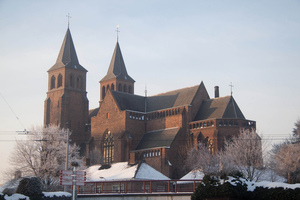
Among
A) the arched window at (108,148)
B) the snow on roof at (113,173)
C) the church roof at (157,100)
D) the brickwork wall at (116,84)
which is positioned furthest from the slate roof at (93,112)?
the snow on roof at (113,173)

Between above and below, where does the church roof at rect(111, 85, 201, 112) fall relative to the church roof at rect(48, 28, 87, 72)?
below

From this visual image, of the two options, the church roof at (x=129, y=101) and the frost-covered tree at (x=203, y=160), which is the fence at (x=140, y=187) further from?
the church roof at (x=129, y=101)

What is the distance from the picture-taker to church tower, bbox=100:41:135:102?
108438mm

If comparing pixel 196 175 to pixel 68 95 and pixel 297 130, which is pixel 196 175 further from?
pixel 68 95

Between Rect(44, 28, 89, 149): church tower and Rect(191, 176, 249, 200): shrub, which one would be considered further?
Rect(44, 28, 89, 149): church tower

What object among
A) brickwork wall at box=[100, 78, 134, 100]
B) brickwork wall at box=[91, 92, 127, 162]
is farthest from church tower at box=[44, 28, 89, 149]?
brickwork wall at box=[100, 78, 134, 100]

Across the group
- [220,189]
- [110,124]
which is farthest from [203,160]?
[220,189]

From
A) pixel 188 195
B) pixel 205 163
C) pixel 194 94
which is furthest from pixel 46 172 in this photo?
pixel 194 94

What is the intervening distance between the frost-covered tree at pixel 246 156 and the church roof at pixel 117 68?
4792 cm

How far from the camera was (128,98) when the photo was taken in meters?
88.6

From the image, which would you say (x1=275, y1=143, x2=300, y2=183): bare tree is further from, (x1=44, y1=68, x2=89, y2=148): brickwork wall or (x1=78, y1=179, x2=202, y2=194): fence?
(x1=44, y1=68, x2=89, y2=148): brickwork wall

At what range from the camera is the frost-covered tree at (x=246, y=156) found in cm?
6019

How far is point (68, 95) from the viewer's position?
95.9 metres

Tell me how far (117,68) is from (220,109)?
40147mm
